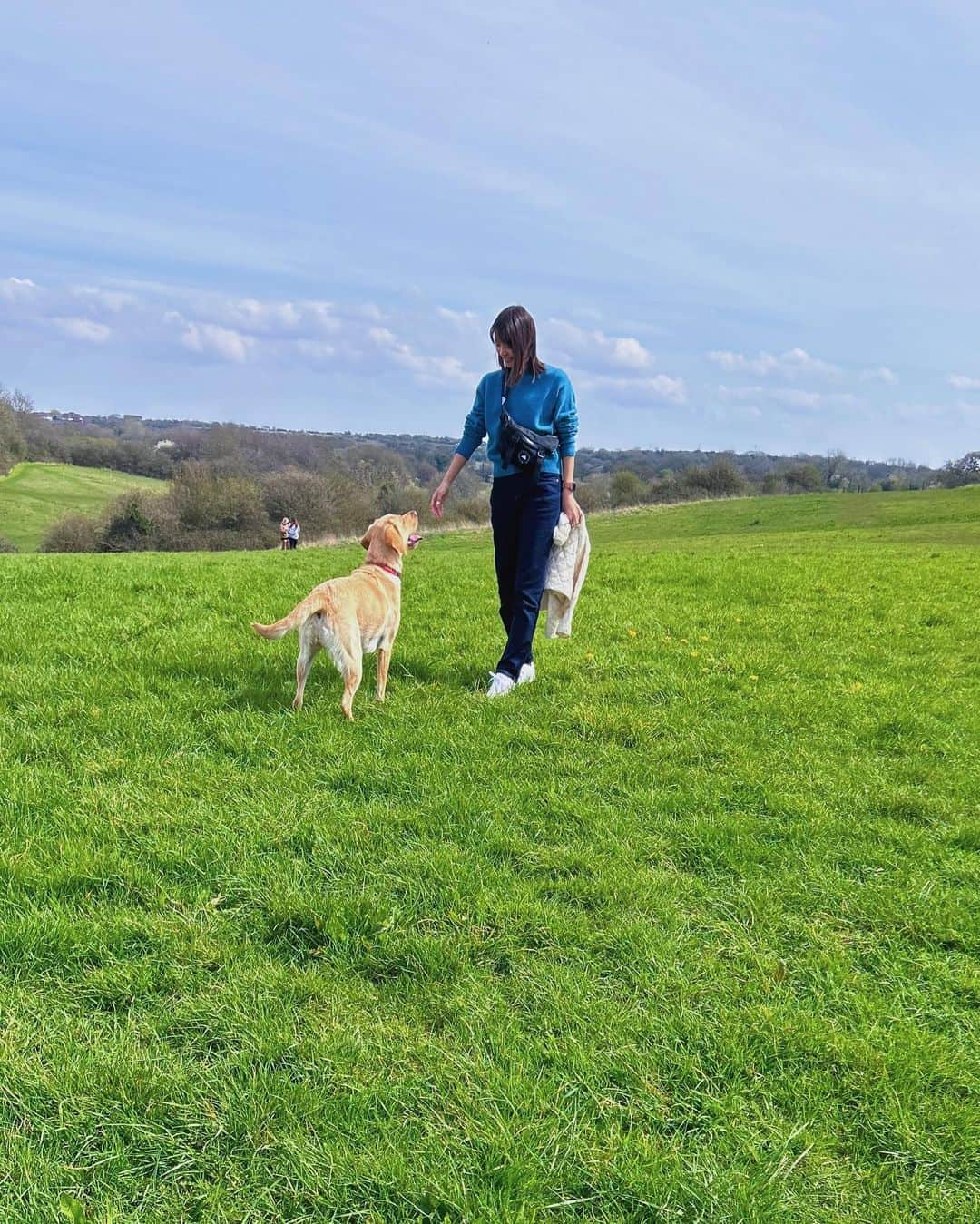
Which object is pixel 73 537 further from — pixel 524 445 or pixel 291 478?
pixel 524 445

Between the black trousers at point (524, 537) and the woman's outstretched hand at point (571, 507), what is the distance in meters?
0.11

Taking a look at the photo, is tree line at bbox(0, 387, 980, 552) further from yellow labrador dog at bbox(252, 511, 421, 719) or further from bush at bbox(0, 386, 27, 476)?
yellow labrador dog at bbox(252, 511, 421, 719)

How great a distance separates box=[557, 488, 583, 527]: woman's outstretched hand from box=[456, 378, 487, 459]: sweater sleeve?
0.88m

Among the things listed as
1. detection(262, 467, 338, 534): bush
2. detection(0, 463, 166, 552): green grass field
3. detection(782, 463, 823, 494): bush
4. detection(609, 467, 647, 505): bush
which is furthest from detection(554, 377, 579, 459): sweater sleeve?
detection(782, 463, 823, 494): bush

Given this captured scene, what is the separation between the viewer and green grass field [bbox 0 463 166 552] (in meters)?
64.1

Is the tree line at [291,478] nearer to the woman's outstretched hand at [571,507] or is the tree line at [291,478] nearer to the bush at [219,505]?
the bush at [219,505]

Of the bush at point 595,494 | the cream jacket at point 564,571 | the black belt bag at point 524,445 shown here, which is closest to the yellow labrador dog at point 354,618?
the black belt bag at point 524,445

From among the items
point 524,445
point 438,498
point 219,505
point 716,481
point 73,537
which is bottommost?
point 73,537

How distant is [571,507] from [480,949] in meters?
4.21

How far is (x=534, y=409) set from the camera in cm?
610

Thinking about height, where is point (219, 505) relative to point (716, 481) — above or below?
below

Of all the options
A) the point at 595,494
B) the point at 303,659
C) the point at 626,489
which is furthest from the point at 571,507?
the point at 626,489

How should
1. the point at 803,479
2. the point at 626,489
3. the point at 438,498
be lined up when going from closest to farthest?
the point at 438,498
the point at 626,489
the point at 803,479

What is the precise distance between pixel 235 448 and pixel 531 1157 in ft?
257
